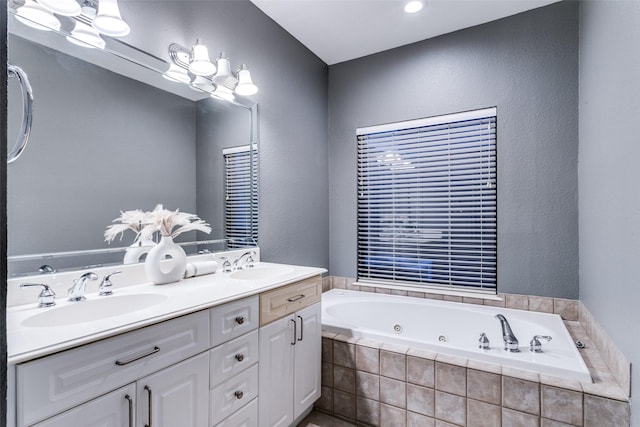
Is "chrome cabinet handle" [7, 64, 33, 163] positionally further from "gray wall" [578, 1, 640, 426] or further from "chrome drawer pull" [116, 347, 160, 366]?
"gray wall" [578, 1, 640, 426]

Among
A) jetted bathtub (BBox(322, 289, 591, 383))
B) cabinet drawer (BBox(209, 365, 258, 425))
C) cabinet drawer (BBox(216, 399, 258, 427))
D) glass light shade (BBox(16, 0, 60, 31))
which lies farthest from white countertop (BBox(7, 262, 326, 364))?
glass light shade (BBox(16, 0, 60, 31))

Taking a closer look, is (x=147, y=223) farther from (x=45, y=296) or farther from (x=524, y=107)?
(x=524, y=107)

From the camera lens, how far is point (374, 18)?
8.12 feet

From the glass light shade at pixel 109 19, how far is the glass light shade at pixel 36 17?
0.15m

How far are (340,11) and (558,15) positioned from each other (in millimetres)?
1544

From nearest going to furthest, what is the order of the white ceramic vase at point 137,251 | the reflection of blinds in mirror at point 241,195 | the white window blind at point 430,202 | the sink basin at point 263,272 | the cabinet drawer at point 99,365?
the cabinet drawer at point 99,365
the white ceramic vase at point 137,251
the sink basin at point 263,272
the reflection of blinds in mirror at point 241,195
the white window blind at point 430,202

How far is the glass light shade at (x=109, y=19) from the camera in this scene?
140cm

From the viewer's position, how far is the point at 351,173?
3.15 meters

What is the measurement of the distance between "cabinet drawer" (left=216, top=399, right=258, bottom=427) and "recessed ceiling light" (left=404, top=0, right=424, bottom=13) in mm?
2619

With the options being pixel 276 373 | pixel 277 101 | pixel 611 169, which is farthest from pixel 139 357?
pixel 611 169

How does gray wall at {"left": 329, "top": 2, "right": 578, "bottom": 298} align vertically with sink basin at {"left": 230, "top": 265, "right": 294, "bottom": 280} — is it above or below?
above

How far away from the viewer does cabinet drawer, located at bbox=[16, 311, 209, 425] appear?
809 millimetres

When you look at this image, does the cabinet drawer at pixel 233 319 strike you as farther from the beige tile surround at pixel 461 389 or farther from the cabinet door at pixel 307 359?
the beige tile surround at pixel 461 389

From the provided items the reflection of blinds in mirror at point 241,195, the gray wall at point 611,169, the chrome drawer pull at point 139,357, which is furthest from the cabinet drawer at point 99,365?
the gray wall at point 611,169
